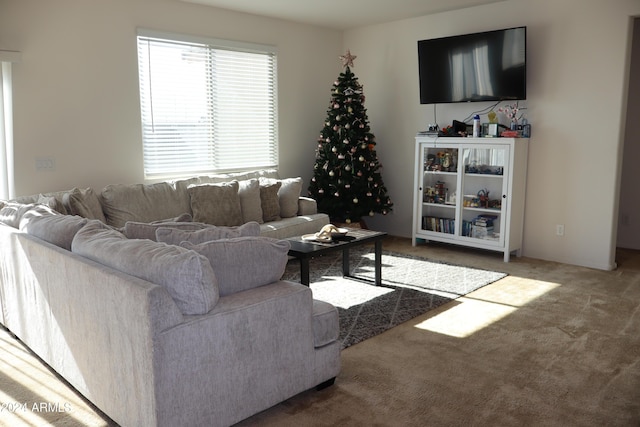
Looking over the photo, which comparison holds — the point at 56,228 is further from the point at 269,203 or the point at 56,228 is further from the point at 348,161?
the point at 348,161

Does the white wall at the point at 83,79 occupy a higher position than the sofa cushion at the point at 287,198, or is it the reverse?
the white wall at the point at 83,79

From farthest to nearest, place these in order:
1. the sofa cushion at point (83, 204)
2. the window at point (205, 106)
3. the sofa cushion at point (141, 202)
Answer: the window at point (205, 106) < the sofa cushion at point (141, 202) < the sofa cushion at point (83, 204)

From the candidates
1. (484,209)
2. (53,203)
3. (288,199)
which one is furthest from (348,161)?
(53,203)

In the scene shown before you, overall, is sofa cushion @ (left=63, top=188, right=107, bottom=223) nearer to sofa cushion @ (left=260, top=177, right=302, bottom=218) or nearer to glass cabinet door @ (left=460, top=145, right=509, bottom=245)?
sofa cushion @ (left=260, top=177, right=302, bottom=218)

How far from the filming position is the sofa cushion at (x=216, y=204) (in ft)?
17.8

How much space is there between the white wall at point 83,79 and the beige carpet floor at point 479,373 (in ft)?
6.26

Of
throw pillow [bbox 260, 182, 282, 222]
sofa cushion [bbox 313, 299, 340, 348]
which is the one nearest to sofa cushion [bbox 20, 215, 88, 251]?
sofa cushion [bbox 313, 299, 340, 348]

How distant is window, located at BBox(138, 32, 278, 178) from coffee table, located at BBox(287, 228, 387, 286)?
2025 millimetres

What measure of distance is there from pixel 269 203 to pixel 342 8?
2.35 meters

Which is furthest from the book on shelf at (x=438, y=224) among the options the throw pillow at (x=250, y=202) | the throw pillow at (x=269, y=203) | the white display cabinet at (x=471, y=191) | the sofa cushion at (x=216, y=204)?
the sofa cushion at (x=216, y=204)

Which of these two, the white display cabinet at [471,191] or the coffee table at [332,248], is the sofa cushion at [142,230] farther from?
the white display cabinet at [471,191]

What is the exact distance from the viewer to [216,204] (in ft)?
18.1

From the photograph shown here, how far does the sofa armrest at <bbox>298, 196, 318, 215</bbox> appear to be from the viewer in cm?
624

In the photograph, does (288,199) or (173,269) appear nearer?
(173,269)
